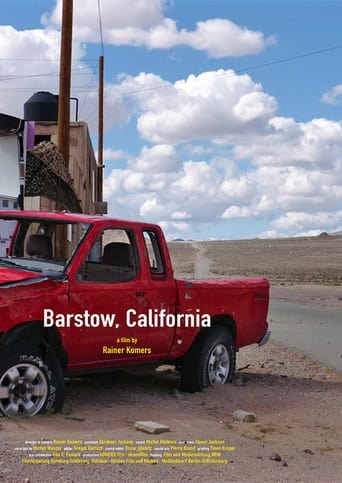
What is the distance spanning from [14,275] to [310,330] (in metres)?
11.8

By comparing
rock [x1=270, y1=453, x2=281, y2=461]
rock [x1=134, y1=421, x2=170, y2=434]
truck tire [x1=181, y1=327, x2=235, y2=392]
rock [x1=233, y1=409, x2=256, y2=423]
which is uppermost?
truck tire [x1=181, y1=327, x2=235, y2=392]

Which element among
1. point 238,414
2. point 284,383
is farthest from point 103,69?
point 238,414

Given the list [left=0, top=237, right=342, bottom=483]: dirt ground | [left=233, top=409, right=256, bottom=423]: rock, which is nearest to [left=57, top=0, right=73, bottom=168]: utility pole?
[left=0, top=237, right=342, bottom=483]: dirt ground

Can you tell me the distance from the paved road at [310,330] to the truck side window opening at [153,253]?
182 inches

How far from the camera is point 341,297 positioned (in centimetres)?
3069

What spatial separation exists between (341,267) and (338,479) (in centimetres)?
5016

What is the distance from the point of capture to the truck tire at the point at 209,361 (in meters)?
9.35

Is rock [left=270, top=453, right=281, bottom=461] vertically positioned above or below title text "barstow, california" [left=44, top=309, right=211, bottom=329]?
below

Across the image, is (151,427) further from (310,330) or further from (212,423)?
(310,330)

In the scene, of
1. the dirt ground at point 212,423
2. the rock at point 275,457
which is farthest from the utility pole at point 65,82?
the rock at point 275,457

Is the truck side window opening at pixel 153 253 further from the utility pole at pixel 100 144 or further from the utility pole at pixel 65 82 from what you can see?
the utility pole at pixel 100 144

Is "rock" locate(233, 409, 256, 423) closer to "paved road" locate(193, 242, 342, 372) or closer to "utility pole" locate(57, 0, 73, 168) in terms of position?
"paved road" locate(193, 242, 342, 372)

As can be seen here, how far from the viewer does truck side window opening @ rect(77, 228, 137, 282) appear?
8195 millimetres

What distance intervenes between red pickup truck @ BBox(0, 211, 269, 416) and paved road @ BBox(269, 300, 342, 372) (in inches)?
137
